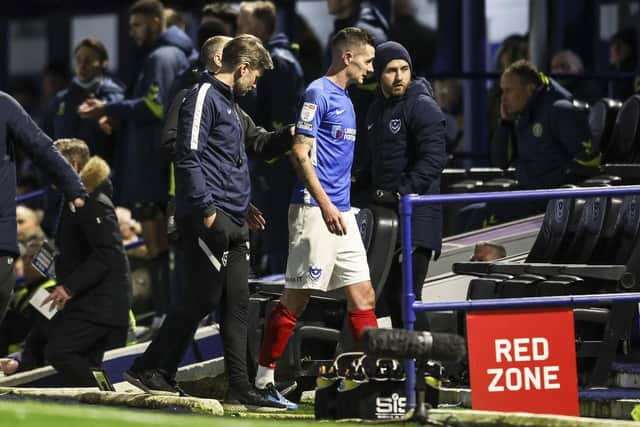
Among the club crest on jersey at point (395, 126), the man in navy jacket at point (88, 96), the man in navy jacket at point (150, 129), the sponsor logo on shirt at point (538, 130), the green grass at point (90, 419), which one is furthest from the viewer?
the man in navy jacket at point (88, 96)

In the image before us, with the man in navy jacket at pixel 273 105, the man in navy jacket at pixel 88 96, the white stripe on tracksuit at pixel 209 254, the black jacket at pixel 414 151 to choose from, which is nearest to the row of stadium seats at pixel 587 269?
the black jacket at pixel 414 151

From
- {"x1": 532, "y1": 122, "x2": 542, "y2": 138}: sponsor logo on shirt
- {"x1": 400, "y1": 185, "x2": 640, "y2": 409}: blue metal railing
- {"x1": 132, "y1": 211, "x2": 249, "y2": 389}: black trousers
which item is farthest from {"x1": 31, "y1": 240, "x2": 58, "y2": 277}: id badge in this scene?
{"x1": 400, "y1": 185, "x2": 640, "y2": 409}: blue metal railing

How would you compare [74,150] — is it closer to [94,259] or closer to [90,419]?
[94,259]

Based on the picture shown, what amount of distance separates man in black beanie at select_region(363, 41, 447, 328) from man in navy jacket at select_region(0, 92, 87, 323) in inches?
75.2

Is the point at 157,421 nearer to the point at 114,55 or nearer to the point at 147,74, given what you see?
the point at 147,74

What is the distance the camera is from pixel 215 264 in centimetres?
872

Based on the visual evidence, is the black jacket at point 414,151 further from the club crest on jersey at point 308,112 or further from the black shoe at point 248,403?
the black shoe at point 248,403

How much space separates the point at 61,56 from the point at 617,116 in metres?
11.1

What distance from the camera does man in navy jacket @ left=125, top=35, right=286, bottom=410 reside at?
8648 mm

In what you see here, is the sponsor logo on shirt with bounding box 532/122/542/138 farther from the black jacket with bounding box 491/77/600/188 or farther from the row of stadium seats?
the row of stadium seats

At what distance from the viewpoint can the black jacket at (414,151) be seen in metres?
9.41

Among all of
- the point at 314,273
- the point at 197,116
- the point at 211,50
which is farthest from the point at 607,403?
the point at 211,50

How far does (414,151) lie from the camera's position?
9.59 m

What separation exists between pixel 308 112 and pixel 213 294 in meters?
1.03
